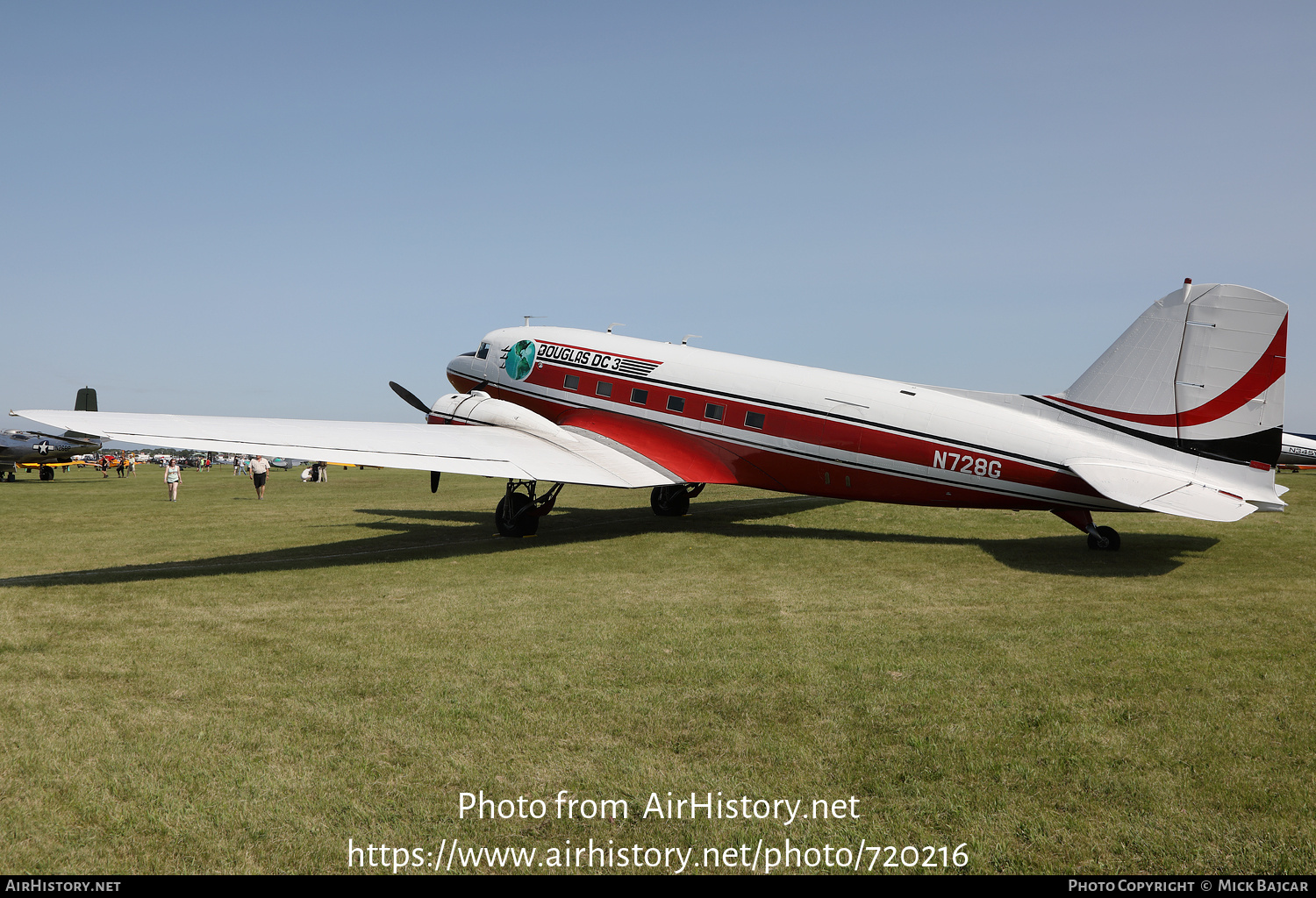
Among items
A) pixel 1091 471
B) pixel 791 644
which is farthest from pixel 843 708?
pixel 1091 471

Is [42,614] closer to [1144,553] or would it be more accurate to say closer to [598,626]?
[598,626]

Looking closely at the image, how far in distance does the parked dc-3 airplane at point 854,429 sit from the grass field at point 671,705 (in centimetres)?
158

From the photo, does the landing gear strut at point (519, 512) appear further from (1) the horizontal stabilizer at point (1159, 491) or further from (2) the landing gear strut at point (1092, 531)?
(1) the horizontal stabilizer at point (1159, 491)

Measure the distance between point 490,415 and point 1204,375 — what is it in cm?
1559

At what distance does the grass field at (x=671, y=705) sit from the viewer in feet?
15.6

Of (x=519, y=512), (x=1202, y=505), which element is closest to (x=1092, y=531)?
(x=1202, y=505)

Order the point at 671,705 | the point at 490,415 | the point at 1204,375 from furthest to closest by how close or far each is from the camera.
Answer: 1. the point at 490,415
2. the point at 1204,375
3. the point at 671,705

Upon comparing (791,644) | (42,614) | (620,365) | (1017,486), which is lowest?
(42,614)

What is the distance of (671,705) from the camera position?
6828 mm

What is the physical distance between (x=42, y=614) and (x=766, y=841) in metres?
10.6

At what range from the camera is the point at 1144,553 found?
47.6 feet

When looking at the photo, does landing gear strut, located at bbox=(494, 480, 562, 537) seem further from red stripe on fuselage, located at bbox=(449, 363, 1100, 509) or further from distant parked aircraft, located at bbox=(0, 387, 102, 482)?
distant parked aircraft, located at bbox=(0, 387, 102, 482)

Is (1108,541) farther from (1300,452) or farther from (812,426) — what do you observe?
(1300,452)

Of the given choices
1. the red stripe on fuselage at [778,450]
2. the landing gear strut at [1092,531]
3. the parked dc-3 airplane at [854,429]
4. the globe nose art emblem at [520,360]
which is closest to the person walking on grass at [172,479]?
the parked dc-3 airplane at [854,429]
